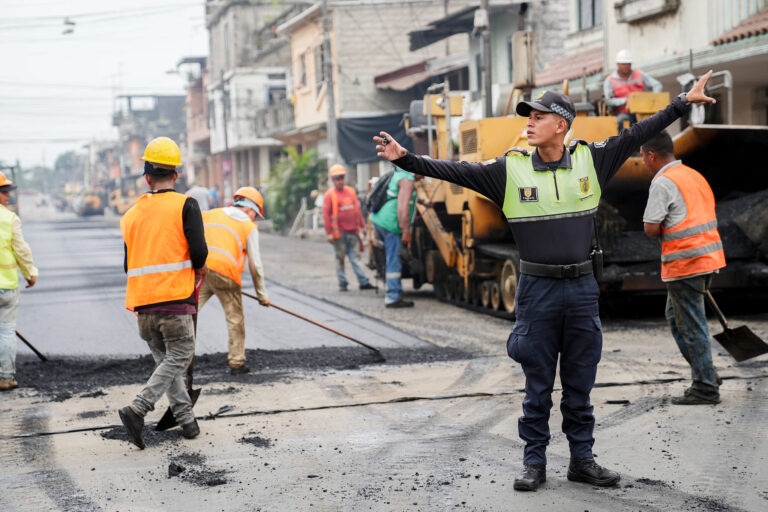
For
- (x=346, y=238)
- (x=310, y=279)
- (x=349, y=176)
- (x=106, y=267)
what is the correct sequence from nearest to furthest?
(x=346, y=238) < (x=310, y=279) < (x=106, y=267) < (x=349, y=176)

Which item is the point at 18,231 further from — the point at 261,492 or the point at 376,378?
the point at 261,492

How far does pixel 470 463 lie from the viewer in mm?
5531

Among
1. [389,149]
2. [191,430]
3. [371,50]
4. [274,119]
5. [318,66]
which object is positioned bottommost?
[191,430]

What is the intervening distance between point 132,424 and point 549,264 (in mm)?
2667

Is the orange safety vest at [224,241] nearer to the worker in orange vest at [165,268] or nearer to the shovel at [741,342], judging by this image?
the worker in orange vest at [165,268]

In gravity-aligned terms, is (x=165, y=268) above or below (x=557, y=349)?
above

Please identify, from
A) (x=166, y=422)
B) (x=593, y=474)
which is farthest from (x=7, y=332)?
(x=593, y=474)

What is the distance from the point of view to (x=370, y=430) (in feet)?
20.9

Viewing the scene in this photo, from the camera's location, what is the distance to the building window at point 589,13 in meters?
22.7

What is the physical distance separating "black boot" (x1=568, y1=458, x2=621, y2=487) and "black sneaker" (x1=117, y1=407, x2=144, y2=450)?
8.46 ft

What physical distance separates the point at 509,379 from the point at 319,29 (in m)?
30.8

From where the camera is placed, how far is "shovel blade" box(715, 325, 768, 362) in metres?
7.37

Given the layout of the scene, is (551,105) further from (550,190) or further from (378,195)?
(378,195)

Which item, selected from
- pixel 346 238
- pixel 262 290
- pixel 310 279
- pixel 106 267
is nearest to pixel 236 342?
pixel 262 290
